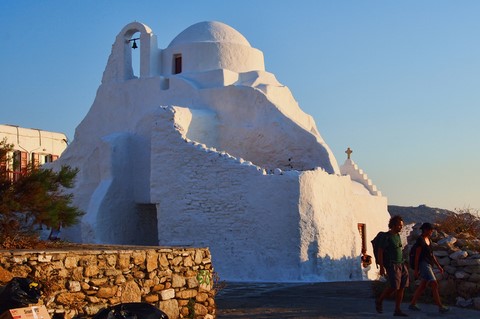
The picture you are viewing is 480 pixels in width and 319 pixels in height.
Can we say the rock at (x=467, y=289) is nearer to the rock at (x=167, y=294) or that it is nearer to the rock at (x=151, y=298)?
the rock at (x=167, y=294)

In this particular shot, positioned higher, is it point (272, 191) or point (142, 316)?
point (272, 191)

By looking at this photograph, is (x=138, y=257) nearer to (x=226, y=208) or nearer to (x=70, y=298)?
(x=70, y=298)

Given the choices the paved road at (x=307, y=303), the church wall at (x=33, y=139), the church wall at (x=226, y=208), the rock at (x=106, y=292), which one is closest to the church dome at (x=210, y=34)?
the church wall at (x=226, y=208)

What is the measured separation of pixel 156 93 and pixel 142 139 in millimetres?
1721

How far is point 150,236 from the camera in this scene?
20.8 metres

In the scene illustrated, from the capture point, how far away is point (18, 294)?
→ 6500mm

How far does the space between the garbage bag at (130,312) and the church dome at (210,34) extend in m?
15.6

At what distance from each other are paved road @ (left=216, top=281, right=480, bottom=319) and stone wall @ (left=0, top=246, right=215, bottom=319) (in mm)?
898

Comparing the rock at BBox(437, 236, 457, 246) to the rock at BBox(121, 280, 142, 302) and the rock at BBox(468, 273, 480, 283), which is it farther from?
the rock at BBox(121, 280, 142, 302)

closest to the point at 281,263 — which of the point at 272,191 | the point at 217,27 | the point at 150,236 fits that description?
the point at 272,191

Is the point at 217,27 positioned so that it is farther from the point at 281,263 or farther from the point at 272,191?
the point at 281,263

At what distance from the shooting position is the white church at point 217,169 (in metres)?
16.6

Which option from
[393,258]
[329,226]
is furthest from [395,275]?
[329,226]

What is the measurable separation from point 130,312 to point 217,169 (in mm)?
10502
